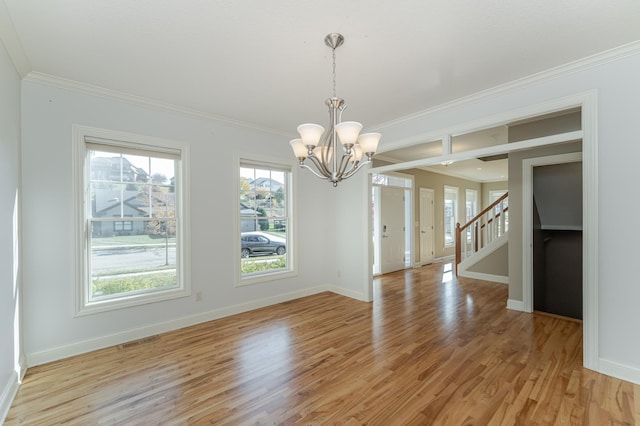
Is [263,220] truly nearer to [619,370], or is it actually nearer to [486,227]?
A: [619,370]

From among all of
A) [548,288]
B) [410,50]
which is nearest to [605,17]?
[410,50]

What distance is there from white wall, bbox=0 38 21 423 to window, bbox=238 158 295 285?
2.15 m

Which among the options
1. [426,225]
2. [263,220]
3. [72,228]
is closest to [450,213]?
[426,225]

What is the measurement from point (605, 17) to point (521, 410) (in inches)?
110

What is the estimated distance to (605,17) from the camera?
6.37ft

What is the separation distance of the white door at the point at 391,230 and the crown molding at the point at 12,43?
5619mm

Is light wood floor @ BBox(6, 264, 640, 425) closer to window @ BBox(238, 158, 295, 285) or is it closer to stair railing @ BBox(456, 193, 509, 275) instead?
window @ BBox(238, 158, 295, 285)

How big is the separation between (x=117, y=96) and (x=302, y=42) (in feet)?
7.29

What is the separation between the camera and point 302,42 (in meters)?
2.17

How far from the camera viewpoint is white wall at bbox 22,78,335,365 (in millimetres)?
2611

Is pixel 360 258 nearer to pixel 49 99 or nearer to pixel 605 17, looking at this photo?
pixel 605 17

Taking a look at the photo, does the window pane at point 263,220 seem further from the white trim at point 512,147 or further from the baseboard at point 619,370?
the baseboard at point 619,370

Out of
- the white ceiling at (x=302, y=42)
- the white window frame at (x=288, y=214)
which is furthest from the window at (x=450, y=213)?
the white ceiling at (x=302, y=42)

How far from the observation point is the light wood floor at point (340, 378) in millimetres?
1930
